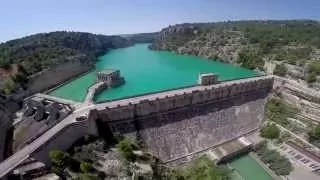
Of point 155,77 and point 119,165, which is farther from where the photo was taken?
point 155,77

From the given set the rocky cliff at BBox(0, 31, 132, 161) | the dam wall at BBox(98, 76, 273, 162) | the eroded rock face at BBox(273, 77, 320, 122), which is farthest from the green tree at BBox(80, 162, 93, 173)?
the eroded rock face at BBox(273, 77, 320, 122)

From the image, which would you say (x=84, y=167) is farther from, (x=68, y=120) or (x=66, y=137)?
(x=68, y=120)

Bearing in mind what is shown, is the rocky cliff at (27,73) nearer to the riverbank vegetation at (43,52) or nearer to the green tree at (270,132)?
the riverbank vegetation at (43,52)

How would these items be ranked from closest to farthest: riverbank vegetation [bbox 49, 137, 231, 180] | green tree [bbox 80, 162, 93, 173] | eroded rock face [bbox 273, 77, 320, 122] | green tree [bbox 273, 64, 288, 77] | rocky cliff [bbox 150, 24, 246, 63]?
green tree [bbox 80, 162, 93, 173] < riverbank vegetation [bbox 49, 137, 231, 180] < eroded rock face [bbox 273, 77, 320, 122] < green tree [bbox 273, 64, 288, 77] < rocky cliff [bbox 150, 24, 246, 63]

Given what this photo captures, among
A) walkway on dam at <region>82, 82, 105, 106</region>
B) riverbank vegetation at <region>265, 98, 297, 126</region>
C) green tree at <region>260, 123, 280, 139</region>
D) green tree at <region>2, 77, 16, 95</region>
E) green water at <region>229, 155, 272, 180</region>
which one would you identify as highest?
green tree at <region>2, 77, 16, 95</region>

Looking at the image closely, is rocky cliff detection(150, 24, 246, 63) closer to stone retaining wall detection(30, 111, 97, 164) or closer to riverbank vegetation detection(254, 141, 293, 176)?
riverbank vegetation detection(254, 141, 293, 176)

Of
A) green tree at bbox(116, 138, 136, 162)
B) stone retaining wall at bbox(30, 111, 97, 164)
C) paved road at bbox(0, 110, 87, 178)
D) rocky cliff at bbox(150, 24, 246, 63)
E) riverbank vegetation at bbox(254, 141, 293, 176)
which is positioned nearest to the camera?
paved road at bbox(0, 110, 87, 178)

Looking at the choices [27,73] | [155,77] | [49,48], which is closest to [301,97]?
[155,77]
